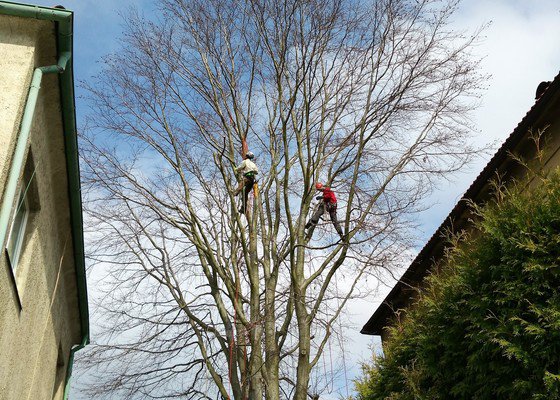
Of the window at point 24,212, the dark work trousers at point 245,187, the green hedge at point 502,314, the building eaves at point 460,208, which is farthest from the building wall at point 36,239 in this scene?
the building eaves at point 460,208

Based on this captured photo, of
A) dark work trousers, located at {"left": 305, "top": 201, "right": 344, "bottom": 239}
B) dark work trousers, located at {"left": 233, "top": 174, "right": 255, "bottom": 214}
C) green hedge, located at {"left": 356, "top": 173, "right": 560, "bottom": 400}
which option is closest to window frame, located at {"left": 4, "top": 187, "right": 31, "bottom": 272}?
green hedge, located at {"left": 356, "top": 173, "right": 560, "bottom": 400}

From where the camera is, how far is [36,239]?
738cm

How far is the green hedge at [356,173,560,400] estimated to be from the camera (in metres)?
6.16

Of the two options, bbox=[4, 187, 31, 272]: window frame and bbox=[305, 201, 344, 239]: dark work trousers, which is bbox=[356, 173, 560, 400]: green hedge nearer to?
bbox=[305, 201, 344, 239]: dark work trousers

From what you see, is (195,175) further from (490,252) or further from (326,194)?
(490,252)

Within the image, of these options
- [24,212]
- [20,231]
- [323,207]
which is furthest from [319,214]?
[20,231]

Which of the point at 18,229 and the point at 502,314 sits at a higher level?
the point at 18,229

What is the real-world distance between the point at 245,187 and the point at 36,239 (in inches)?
222

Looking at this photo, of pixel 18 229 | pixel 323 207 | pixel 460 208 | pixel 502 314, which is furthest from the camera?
pixel 323 207

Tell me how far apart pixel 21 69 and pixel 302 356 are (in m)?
6.54

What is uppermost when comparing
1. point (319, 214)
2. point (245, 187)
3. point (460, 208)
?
point (245, 187)

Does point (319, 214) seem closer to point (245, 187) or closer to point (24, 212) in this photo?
point (245, 187)

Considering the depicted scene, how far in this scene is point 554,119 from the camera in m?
8.30

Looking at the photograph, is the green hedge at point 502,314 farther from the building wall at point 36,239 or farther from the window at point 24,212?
the window at point 24,212
